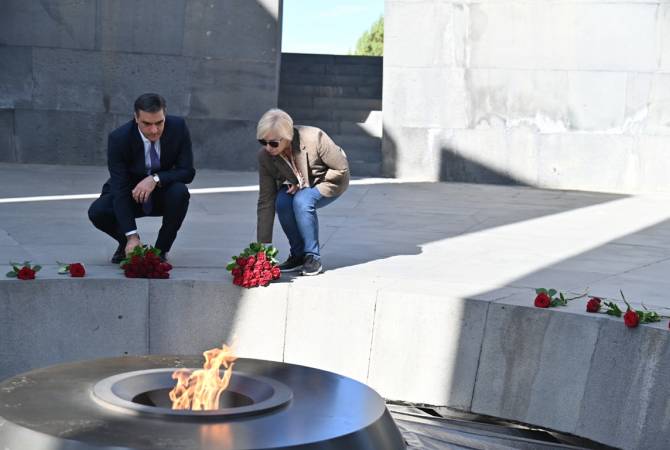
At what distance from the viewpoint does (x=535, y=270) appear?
30.9 feet


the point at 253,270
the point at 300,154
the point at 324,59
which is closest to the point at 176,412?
the point at 253,270

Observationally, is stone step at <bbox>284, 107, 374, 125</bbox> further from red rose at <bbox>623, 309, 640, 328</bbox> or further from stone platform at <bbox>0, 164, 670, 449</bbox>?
red rose at <bbox>623, 309, 640, 328</bbox>

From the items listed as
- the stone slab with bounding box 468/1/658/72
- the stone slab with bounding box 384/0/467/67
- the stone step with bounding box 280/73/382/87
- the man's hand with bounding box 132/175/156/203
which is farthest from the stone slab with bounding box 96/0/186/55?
the man's hand with bounding box 132/175/156/203

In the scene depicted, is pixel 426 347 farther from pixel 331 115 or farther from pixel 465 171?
pixel 331 115

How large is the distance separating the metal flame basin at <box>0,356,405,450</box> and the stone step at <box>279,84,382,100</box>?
13.5 m

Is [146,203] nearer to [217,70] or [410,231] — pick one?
[410,231]

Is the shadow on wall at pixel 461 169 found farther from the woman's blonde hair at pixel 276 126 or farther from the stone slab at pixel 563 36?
the woman's blonde hair at pixel 276 126

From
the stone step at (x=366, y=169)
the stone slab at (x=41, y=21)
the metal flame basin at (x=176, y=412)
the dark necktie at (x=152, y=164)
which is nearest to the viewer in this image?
the metal flame basin at (x=176, y=412)

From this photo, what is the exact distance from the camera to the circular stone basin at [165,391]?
5.19 metres

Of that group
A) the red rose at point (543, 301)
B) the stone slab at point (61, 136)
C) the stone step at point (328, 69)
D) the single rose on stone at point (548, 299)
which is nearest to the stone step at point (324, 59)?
the stone step at point (328, 69)

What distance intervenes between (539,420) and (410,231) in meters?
4.25

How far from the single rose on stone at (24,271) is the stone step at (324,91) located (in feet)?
37.0

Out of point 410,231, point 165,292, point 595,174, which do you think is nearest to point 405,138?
point 595,174

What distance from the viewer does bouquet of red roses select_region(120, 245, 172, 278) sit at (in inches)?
328
